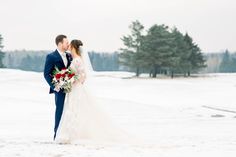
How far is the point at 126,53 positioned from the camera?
85.8m

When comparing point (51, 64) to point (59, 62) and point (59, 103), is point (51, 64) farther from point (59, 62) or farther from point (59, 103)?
point (59, 103)

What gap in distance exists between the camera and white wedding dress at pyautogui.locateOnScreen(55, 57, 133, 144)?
1147 centimetres

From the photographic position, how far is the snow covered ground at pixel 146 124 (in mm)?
10109

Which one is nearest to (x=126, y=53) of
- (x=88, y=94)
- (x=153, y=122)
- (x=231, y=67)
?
(x=231, y=67)

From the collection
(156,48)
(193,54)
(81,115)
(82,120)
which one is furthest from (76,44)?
(193,54)

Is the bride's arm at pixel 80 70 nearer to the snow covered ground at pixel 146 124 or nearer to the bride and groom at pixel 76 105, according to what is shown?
the bride and groom at pixel 76 105

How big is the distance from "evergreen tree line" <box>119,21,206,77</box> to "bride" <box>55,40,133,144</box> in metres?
64.5

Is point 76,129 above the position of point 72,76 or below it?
below

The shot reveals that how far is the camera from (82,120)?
38.0 ft

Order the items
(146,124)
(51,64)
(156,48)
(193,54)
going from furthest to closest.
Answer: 1. (193,54)
2. (156,48)
3. (146,124)
4. (51,64)

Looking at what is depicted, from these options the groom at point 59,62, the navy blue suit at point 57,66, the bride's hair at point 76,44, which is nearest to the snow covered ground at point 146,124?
the navy blue suit at point 57,66

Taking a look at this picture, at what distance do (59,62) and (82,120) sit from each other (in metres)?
1.42

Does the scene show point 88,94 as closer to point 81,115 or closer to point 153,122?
point 81,115

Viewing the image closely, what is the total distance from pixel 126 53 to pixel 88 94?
74.3 m
